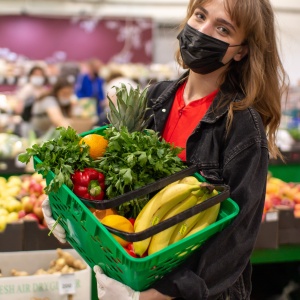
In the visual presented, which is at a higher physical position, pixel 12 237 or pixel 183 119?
pixel 183 119

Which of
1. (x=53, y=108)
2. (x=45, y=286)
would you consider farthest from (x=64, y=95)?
(x=45, y=286)

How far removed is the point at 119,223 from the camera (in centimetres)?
153

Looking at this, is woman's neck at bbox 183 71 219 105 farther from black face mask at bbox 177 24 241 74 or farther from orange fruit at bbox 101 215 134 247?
orange fruit at bbox 101 215 134 247

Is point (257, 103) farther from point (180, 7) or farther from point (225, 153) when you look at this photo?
point (180, 7)

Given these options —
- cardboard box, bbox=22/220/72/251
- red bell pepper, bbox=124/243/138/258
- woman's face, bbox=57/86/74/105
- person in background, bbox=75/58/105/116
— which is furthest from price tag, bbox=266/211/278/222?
person in background, bbox=75/58/105/116

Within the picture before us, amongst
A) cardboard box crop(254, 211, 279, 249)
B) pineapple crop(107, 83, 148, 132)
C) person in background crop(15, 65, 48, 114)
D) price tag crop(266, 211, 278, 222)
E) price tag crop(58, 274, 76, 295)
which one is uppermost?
pineapple crop(107, 83, 148, 132)

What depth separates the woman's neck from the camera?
77.3 inches

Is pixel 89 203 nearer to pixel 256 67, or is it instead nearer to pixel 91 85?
pixel 256 67

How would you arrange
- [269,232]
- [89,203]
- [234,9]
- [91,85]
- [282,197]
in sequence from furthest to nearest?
[91,85] < [282,197] < [269,232] < [234,9] < [89,203]

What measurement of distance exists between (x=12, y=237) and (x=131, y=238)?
1623mm

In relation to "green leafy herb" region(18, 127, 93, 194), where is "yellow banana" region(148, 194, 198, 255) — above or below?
below

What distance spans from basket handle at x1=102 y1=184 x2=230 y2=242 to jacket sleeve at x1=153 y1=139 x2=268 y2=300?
0.12 meters

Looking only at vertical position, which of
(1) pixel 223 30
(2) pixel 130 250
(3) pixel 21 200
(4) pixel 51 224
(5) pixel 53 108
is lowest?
(5) pixel 53 108

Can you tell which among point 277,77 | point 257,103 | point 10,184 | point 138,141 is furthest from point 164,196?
point 10,184
